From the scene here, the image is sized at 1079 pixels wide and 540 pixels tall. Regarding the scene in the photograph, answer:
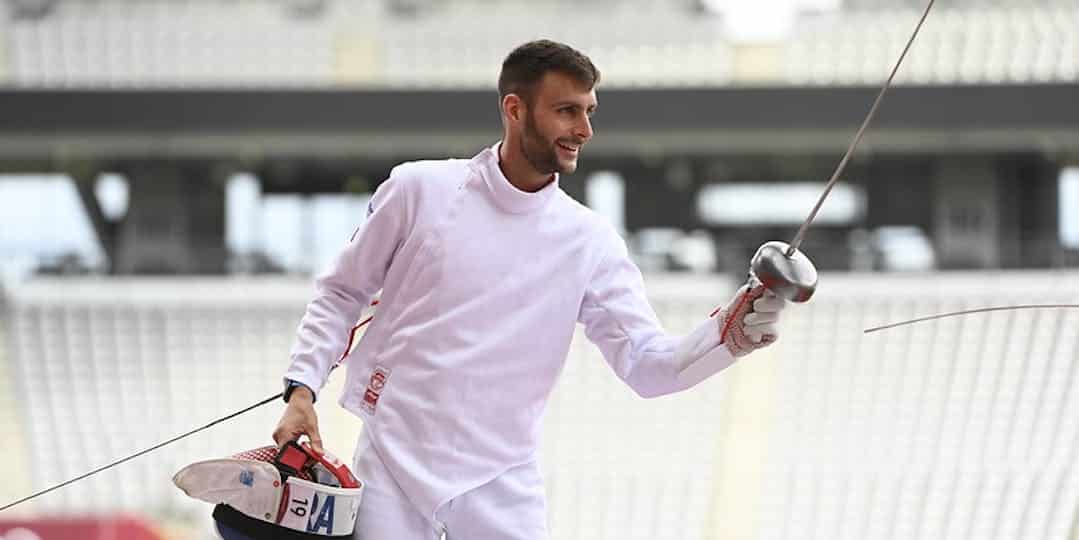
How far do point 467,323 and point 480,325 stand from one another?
2 cm

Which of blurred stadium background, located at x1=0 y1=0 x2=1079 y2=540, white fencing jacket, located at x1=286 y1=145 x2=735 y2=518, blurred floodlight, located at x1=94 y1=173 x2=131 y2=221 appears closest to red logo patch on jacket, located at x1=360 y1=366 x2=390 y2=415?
white fencing jacket, located at x1=286 y1=145 x2=735 y2=518

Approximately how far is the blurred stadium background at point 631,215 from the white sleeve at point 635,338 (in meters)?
9.58

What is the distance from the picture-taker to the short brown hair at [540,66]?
1.99m

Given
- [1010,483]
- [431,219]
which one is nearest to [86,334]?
[1010,483]

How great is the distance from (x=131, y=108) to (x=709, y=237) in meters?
5.35

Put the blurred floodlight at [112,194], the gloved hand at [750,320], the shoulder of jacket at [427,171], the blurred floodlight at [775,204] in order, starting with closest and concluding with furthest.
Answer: the gloved hand at [750,320]
the shoulder of jacket at [427,171]
the blurred floodlight at [775,204]
the blurred floodlight at [112,194]

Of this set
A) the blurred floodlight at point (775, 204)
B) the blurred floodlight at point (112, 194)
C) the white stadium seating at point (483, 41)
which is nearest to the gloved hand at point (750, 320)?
the blurred floodlight at point (775, 204)

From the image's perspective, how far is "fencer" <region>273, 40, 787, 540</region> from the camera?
6.50ft

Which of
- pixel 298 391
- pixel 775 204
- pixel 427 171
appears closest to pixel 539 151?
pixel 427 171

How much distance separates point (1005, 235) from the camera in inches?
559

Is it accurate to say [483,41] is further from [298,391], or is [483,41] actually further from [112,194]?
[298,391]

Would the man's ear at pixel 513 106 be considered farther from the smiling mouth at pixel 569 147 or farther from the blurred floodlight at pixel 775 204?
the blurred floodlight at pixel 775 204

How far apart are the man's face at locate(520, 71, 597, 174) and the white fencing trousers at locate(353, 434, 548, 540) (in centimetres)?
40

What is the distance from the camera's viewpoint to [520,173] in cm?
206
